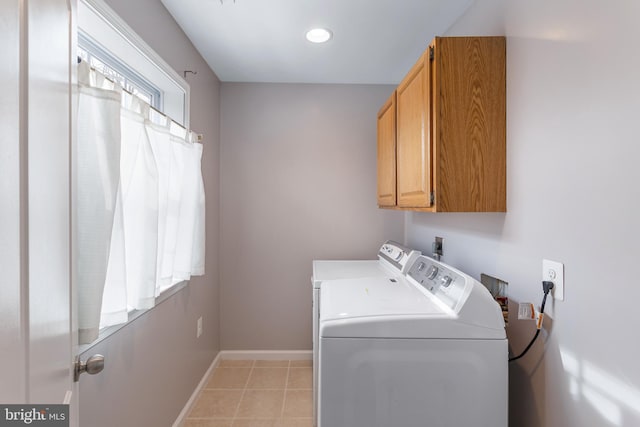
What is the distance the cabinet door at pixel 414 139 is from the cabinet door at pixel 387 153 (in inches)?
3.6

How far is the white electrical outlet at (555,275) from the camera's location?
1.03 m

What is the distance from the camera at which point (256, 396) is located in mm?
2215

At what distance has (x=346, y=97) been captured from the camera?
107 inches

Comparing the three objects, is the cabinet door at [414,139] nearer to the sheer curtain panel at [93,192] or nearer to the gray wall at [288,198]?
the gray wall at [288,198]

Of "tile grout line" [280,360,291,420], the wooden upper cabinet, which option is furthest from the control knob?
"tile grout line" [280,360,291,420]

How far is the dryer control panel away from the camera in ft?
4.00

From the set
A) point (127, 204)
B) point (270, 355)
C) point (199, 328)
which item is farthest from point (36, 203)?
point (270, 355)

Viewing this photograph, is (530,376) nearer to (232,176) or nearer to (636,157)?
(636,157)

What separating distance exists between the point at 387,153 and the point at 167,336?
1707 mm

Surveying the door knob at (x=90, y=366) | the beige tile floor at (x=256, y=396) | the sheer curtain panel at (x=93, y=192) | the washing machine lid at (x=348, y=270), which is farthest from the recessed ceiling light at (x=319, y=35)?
the beige tile floor at (x=256, y=396)

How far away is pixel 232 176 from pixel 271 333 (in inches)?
55.0

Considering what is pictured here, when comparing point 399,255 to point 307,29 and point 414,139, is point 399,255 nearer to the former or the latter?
point 414,139
